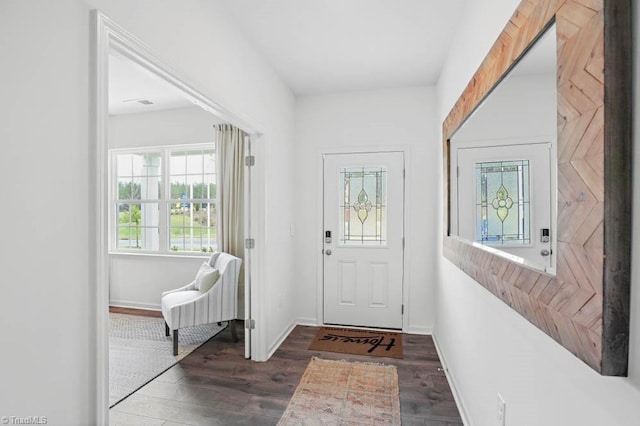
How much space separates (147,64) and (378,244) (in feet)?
9.37

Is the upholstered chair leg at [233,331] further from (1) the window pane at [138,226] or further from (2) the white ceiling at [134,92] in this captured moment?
(2) the white ceiling at [134,92]

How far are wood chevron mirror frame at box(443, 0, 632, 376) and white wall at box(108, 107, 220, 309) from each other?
13.3 ft

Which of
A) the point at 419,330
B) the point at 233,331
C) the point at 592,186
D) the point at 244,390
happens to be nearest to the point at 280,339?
the point at 233,331

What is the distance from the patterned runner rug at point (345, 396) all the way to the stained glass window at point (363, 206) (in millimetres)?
1397

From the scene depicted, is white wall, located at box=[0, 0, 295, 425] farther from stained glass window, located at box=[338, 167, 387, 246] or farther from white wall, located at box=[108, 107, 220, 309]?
white wall, located at box=[108, 107, 220, 309]

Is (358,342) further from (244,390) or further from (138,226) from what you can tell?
(138,226)

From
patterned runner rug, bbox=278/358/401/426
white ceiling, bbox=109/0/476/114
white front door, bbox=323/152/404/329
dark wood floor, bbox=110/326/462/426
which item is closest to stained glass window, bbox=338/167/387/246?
white front door, bbox=323/152/404/329

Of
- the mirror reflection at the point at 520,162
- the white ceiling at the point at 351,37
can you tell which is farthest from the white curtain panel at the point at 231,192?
the mirror reflection at the point at 520,162

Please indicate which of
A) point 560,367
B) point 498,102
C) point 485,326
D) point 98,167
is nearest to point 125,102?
point 98,167

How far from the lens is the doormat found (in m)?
3.13

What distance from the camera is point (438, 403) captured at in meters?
2.27

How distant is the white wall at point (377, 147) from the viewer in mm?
3594

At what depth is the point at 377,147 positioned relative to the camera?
12.1 feet

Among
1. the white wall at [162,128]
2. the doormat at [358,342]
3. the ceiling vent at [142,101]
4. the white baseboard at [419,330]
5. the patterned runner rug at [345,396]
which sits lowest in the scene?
the doormat at [358,342]
